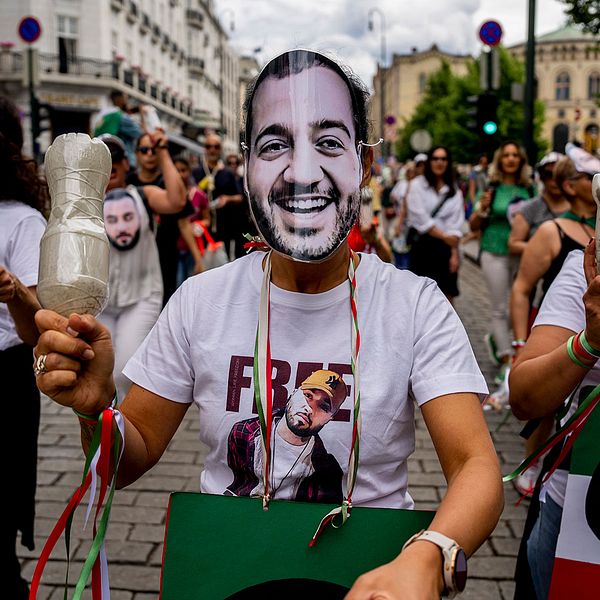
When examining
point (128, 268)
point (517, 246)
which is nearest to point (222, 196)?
point (517, 246)

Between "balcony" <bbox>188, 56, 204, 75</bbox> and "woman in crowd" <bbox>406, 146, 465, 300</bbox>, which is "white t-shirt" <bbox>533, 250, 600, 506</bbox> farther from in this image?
"balcony" <bbox>188, 56, 204, 75</bbox>

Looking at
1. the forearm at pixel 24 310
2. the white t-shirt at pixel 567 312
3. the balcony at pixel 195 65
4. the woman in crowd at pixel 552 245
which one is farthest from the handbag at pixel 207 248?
the balcony at pixel 195 65

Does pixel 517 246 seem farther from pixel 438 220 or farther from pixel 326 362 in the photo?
pixel 326 362

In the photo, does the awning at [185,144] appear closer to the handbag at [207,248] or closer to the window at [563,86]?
the handbag at [207,248]

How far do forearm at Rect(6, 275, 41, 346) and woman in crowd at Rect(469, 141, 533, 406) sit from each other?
15.2 feet

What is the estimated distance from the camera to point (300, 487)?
166cm

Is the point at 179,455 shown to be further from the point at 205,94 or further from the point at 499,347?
the point at 205,94

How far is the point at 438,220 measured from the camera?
25.1 ft

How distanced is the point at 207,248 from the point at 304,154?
7.22 meters

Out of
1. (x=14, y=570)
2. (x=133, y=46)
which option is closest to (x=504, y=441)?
(x=14, y=570)

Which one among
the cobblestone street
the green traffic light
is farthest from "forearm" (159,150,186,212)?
the green traffic light

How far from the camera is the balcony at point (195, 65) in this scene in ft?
184

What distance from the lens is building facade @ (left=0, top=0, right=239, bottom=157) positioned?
109 ft

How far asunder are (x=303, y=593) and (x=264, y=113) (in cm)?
97
